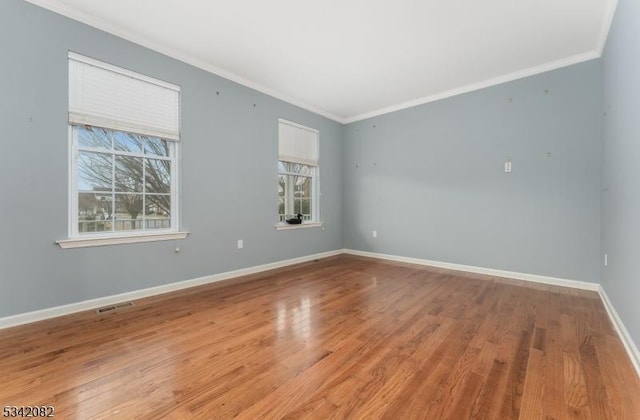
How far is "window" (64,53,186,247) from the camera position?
2676 millimetres

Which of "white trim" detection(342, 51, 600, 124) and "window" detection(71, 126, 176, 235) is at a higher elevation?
"white trim" detection(342, 51, 600, 124)

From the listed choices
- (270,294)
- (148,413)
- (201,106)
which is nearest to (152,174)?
(201,106)

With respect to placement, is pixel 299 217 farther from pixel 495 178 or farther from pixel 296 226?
pixel 495 178

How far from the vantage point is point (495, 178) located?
399 centimetres

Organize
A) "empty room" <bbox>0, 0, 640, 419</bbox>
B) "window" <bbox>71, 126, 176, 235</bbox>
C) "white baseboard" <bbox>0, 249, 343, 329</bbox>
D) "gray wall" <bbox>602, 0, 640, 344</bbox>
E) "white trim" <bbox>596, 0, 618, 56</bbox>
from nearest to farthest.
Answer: "empty room" <bbox>0, 0, 640, 419</bbox>, "gray wall" <bbox>602, 0, 640, 344</bbox>, "white baseboard" <bbox>0, 249, 343, 329</bbox>, "white trim" <bbox>596, 0, 618, 56</bbox>, "window" <bbox>71, 126, 176, 235</bbox>

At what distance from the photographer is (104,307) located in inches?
108

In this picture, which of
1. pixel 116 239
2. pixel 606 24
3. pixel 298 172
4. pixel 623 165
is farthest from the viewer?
pixel 298 172

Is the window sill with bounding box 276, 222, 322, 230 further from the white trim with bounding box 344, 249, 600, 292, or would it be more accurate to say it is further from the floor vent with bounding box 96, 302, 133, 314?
the floor vent with bounding box 96, 302, 133, 314

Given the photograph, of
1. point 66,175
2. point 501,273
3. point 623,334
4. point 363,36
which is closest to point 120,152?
point 66,175

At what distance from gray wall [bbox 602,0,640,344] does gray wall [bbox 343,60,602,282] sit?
45 cm

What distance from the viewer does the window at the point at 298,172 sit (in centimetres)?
471

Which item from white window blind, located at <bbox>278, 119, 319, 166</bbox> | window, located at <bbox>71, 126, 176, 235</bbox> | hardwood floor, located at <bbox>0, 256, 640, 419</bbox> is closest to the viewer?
hardwood floor, located at <bbox>0, 256, 640, 419</bbox>

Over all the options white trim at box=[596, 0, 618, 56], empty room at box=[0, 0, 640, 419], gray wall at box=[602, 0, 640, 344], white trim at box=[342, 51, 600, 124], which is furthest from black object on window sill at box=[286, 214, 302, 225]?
white trim at box=[596, 0, 618, 56]

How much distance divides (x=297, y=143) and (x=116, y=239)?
10.1ft
